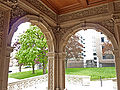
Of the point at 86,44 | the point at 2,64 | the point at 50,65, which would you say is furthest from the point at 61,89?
the point at 86,44

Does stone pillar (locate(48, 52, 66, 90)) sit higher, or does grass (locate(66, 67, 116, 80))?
stone pillar (locate(48, 52, 66, 90))

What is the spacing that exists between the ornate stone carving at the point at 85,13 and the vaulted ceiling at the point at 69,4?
0.46ft

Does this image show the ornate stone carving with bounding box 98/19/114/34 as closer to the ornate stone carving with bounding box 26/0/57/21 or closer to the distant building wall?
the ornate stone carving with bounding box 26/0/57/21

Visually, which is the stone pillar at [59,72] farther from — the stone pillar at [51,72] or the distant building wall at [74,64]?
the distant building wall at [74,64]

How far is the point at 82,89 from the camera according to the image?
13.9ft

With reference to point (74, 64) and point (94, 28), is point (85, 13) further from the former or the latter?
point (74, 64)

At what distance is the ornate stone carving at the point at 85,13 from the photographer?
2.88 m

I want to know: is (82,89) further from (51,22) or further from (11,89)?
(51,22)

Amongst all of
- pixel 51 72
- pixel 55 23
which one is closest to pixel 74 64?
pixel 51 72

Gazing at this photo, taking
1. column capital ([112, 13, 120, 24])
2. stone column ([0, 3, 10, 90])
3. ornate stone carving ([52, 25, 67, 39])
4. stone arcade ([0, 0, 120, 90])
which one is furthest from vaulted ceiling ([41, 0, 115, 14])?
stone column ([0, 3, 10, 90])

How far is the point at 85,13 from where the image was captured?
3137mm

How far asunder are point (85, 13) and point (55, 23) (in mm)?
1062

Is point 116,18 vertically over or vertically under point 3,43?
over

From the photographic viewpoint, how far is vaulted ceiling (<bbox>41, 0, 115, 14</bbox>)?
2850mm
